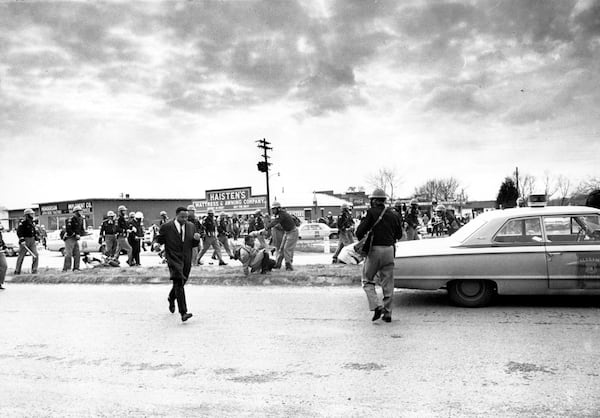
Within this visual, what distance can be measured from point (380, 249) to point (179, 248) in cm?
283

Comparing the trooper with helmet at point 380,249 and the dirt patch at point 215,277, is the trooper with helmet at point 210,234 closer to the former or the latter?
the dirt patch at point 215,277

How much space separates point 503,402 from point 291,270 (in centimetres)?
751

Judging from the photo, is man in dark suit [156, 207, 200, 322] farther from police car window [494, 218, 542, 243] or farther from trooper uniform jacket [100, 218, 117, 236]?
trooper uniform jacket [100, 218, 117, 236]

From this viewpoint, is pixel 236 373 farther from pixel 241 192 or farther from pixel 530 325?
pixel 241 192

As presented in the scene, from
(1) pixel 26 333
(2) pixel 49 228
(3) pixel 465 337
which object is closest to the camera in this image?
(3) pixel 465 337

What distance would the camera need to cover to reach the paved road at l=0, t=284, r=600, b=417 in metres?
3.67

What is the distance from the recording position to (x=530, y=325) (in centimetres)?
571

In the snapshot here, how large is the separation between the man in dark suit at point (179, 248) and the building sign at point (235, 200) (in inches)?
1589

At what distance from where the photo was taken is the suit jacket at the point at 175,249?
6.83 metres

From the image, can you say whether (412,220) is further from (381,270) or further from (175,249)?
(175,249)

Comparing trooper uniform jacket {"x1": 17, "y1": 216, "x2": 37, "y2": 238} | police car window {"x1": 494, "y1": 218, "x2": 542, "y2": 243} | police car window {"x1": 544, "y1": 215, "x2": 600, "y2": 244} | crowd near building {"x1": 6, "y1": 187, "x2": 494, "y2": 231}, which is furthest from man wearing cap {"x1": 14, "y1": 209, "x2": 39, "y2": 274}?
crowd near building {"x1": 6, "y1": 187, "x2": 494, "y2": 231}

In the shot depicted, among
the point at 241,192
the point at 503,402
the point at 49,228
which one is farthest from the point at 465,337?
the point at 49,228

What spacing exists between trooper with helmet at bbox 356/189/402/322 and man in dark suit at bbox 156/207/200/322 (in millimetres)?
2475

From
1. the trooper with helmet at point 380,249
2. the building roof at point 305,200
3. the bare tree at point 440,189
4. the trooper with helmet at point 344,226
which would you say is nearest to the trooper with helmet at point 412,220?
the trooper with helmet at point 344,226
